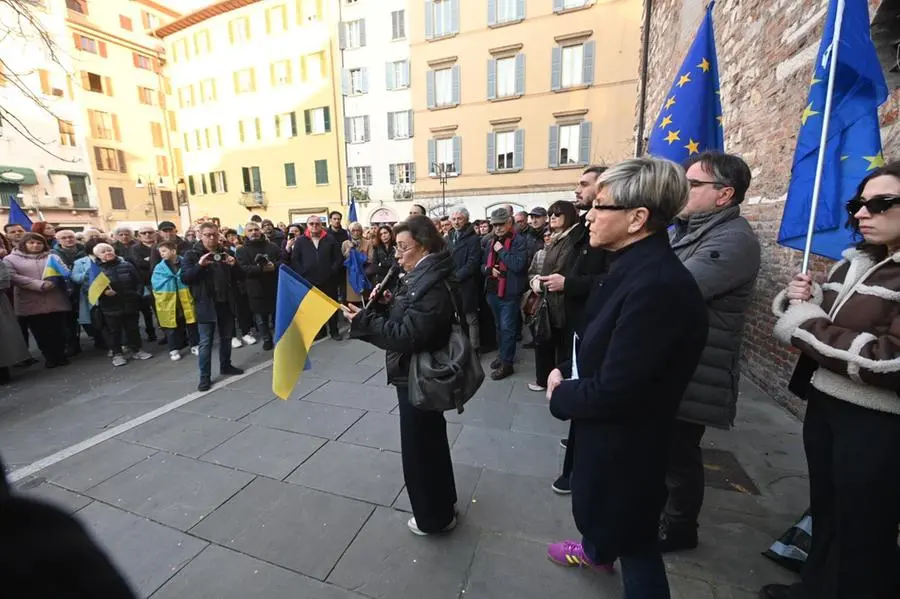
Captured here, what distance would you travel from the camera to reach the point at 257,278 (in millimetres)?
6375

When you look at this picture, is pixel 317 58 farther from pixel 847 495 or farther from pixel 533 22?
pixel 847 495

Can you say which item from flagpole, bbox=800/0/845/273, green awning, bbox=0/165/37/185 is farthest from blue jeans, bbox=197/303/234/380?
green awning, bbox=0/165/37/185

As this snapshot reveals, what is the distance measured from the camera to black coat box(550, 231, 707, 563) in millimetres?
1359

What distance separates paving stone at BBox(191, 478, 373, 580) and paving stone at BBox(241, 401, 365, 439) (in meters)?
0.82

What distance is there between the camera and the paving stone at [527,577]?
6.65ft

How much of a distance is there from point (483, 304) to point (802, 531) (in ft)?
14.3

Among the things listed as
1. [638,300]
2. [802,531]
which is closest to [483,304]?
[802,531]

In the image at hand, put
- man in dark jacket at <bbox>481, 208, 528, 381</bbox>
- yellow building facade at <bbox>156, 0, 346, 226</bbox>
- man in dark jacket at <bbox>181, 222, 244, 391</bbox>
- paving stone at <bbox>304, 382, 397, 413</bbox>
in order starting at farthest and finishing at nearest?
yellow building facade at <bbox>156, 0, 346, 226</bbox> → man in dark jacket at <bbox>181, 222, 244, 391</bbox> → man in dark jacket at <bbox>481, 208, 528, 381</bbox> → paving stone at <bbox>304, 382, 397, 413</bbox>

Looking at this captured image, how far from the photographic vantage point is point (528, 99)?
20406mm

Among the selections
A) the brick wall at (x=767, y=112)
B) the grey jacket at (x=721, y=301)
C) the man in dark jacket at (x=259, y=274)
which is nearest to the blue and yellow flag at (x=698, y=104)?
the grey jacket at (x=721, y=301)

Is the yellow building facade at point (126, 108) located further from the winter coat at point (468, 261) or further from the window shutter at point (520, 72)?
the winter coat at point (468, 261)

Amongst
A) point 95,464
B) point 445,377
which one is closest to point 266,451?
point 95,464

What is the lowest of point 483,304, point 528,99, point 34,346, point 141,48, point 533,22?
point 34,346

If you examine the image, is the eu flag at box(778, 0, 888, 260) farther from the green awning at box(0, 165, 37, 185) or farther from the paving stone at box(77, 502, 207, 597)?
the green awning at box(0, 165, 37, 185)
